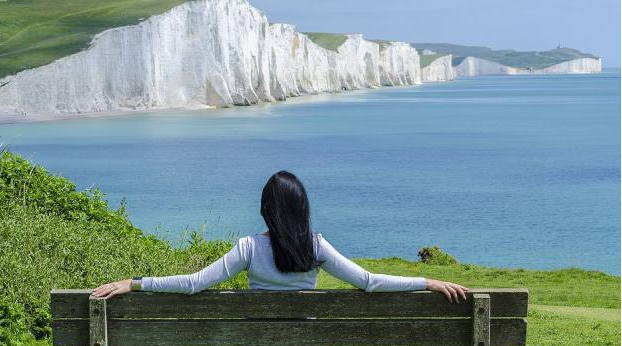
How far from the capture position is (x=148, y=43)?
100 meters

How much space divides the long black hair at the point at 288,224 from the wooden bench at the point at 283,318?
0.60 ft

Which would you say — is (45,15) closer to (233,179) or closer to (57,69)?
(57,69)

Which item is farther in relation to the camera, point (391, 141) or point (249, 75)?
point (249, 75)

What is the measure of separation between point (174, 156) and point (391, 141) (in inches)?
883

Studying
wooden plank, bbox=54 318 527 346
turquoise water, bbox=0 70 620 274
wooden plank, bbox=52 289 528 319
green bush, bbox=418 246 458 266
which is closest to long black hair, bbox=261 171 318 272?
wooden plank, bbox=52 289 528 319

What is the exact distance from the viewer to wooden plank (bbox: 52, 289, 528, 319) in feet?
17.1

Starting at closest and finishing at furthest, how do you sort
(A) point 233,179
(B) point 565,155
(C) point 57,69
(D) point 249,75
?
(A) point 233,179
(B) point 565,155
(C) point 57,69
(D) point 249,75

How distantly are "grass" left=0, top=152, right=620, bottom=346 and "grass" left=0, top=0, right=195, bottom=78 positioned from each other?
8585cm

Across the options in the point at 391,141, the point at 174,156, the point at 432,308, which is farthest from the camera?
the point at 391,141

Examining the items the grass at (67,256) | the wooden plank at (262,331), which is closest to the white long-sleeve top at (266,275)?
the wooden plank at (262,331)

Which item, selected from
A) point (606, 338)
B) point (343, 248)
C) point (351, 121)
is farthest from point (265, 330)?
point (351, 121)

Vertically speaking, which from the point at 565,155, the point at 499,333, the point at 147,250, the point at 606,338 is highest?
the point at 499,333

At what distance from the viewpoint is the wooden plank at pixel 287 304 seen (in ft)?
17.1

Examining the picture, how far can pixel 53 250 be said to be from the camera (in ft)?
32.9
